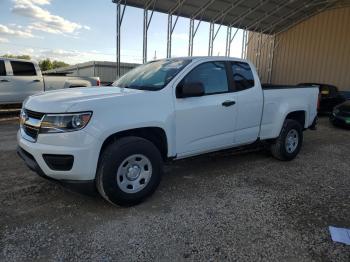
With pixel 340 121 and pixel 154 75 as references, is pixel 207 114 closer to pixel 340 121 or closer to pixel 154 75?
pixel 154 75

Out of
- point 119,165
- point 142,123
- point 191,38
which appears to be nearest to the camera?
point 119,165

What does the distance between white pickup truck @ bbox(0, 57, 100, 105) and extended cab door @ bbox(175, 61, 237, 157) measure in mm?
7880

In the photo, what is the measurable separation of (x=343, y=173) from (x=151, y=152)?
361 centimetres

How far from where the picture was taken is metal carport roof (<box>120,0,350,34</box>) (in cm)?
1509

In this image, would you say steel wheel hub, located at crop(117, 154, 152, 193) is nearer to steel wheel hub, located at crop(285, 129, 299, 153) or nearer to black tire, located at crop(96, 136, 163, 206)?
black tire, located at crop(96, 136, 163, 206)

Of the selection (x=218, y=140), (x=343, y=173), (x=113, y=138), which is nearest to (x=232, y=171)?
(x=218, y=140)

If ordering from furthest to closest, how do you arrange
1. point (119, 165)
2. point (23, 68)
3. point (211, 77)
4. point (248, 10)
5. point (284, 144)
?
point (248, 10), point (23, 68), point (284, 144), point (211, 77), point (119, 165)

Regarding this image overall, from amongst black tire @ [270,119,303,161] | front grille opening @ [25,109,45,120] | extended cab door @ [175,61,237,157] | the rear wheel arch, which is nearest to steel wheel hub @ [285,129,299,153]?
black tire @ [270,119,303,161]

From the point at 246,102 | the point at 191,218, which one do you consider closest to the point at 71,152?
the point at 191,218

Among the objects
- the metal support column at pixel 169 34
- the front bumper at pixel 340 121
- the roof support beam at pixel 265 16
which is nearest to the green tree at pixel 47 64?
the metal support column at pixel 169 34

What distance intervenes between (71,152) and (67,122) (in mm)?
315

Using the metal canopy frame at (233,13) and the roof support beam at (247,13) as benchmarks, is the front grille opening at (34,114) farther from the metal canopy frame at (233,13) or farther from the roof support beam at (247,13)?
the roof support beam at (247,13)

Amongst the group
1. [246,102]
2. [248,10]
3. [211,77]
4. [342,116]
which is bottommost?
[342,116]

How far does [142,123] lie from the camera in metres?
3.63
